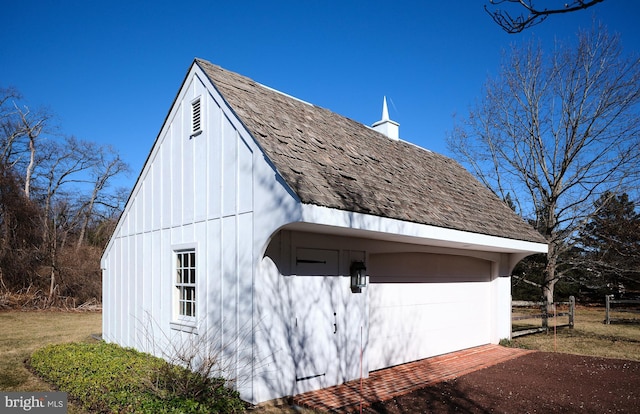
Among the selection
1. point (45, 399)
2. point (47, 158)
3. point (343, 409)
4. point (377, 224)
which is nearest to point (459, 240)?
point (377, 224)

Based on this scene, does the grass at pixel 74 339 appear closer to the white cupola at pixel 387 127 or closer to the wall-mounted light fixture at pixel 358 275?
the wall-mounted light fixture at pixel 358 275

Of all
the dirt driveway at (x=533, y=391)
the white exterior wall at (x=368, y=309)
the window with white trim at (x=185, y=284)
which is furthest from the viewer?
the window with white trim at (x=185, y=284)

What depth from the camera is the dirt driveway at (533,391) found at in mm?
6535

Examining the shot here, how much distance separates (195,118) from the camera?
8.68 metres

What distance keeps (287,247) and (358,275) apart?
5.04 feet

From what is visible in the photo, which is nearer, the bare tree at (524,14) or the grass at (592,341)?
the bare tree at (524,14)

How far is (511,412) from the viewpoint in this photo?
6.36m

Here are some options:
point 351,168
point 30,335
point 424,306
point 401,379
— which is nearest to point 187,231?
point 351,168

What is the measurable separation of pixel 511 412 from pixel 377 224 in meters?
3.24

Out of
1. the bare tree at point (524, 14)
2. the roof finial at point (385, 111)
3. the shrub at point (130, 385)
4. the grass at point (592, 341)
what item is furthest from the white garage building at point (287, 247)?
the bare tree at point (524, 14)

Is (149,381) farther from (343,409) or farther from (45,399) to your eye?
(343,409)

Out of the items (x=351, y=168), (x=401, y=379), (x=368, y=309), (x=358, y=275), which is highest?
(x=351, y=168)

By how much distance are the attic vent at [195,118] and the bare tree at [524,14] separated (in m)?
6.32

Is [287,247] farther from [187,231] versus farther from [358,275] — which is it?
[187,231]
